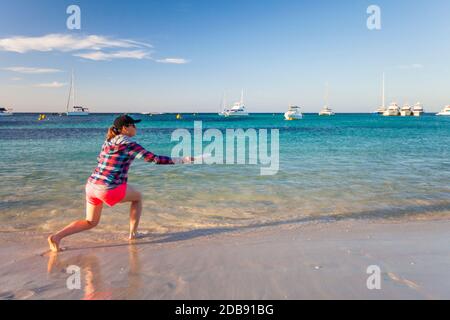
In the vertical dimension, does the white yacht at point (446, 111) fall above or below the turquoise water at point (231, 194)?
above

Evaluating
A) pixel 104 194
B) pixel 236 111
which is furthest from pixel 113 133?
pixel 236 111

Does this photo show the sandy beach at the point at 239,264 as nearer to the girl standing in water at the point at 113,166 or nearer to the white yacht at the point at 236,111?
the girl standing in water at the point at 113,166

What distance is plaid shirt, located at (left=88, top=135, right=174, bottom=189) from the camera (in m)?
5.03

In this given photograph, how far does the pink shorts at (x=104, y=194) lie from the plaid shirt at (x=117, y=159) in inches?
2.9

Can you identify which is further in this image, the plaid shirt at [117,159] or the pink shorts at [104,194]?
the pink shorts at [104,194]

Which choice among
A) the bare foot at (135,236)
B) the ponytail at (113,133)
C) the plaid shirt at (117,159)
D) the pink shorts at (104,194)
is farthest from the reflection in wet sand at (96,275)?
the ponytail at (113,133)

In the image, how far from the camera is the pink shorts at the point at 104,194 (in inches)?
204

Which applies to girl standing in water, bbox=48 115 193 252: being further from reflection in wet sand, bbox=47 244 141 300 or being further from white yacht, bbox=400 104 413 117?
white yacht, bbox=400 104 413 117

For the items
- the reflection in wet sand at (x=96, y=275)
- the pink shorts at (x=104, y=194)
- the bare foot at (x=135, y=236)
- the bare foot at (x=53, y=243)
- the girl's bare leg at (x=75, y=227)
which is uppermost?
the pink shorts at (x=104, y=194)

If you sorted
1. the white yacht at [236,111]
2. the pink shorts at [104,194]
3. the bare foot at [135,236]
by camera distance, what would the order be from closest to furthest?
1. the pink shorts at [104,194]
2. the bare foot at [135,236]
3. the white yacht at [236,111]

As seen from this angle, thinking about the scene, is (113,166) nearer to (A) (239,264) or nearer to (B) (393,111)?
(A) (239,264)

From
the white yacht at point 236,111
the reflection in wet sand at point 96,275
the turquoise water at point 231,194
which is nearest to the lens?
the reflection in wet sand at point 96,275

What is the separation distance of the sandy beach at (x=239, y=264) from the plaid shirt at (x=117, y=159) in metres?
1.07

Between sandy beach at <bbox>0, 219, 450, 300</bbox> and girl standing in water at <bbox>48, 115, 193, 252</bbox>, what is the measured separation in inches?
19.7
